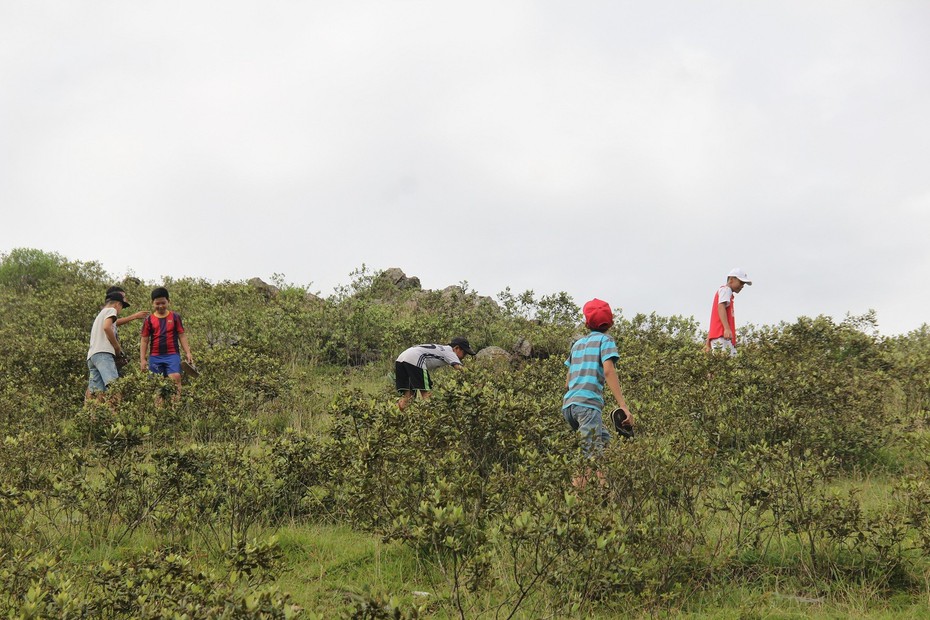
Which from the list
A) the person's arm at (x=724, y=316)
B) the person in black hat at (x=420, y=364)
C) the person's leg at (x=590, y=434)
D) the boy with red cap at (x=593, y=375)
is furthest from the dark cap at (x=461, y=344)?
the person's arm at (x=724, y=316)

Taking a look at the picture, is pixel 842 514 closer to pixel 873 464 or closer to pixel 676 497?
pixel 676 497

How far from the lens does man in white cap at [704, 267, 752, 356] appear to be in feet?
38.0

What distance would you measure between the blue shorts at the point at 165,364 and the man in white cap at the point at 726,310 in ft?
28.6

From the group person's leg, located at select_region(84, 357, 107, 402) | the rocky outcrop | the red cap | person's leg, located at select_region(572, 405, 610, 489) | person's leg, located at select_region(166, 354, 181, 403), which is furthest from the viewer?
the rocky outcrop

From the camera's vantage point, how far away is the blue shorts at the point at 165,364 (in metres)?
10.6

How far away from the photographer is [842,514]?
580 centimetres

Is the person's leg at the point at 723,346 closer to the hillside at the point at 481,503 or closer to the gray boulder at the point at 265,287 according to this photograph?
the hillside at the point at 481,503

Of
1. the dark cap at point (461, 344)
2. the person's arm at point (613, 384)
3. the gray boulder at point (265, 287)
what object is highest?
the gray boulder at point (265, 287)

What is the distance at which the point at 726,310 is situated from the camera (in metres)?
11.7

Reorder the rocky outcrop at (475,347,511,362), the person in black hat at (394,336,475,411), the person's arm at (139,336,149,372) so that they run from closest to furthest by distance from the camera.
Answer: the person in black hat at (394,336,475,411), the person's arm at (139,336,149,372), the rocky outcrop at (475,347,511,362)

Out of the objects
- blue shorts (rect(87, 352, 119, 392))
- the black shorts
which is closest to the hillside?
blue shorts (rect(87, 352, 119, 392))

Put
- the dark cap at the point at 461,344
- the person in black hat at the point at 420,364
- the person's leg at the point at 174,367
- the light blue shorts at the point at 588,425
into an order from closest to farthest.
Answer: the light blue shorts at the point at 588,425
the person in black hat at the point at 420,364
the dark cap at the point at 461,344
the person's leg at the point at 174,367

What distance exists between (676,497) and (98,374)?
30.4ft

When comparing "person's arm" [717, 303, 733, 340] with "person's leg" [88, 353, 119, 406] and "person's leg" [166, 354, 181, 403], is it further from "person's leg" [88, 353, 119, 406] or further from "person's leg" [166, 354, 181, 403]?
"person's leg" [88, 353, 119, 406]
